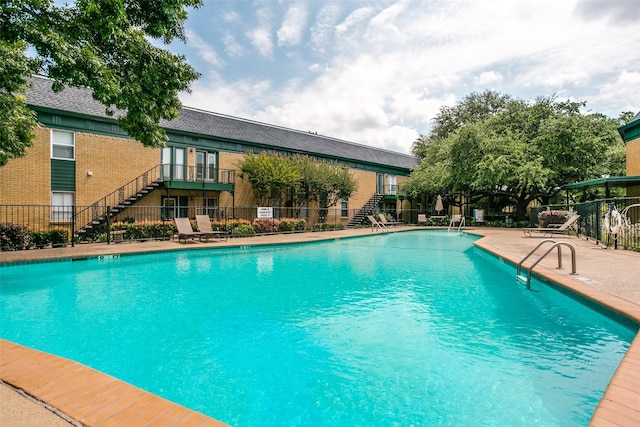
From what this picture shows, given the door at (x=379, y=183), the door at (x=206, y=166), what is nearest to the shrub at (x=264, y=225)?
the door at (x=206, y=166)

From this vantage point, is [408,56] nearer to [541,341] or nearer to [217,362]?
[541,341]

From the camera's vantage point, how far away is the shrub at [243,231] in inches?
641

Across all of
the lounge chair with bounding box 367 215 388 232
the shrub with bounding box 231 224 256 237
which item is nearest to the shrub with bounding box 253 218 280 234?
the shrub with bounding box 231 224 256 237

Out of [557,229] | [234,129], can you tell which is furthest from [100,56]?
[557,229]

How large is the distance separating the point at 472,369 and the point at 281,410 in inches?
77.2

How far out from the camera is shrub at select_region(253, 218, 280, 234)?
718 inches

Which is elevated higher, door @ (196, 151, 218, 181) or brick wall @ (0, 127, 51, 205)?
door @ (196, 151, 218, 181)

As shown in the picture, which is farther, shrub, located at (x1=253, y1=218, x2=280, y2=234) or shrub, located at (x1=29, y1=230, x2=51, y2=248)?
shrub, located at (x1=253, y1=218, x2=280, y2=234)

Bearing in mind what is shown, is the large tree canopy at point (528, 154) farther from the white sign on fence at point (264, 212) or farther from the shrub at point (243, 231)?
the shrub at point (243, 231)

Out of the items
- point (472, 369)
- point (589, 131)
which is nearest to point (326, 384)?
point (472, 369)

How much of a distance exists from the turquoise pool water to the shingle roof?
839cm

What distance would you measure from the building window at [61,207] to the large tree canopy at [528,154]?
77.8 feet

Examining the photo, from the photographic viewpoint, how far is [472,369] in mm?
3338

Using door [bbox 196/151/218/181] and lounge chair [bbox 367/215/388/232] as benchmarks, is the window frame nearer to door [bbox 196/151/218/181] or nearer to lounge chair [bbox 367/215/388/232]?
door [bbox 196/151/218/181]
